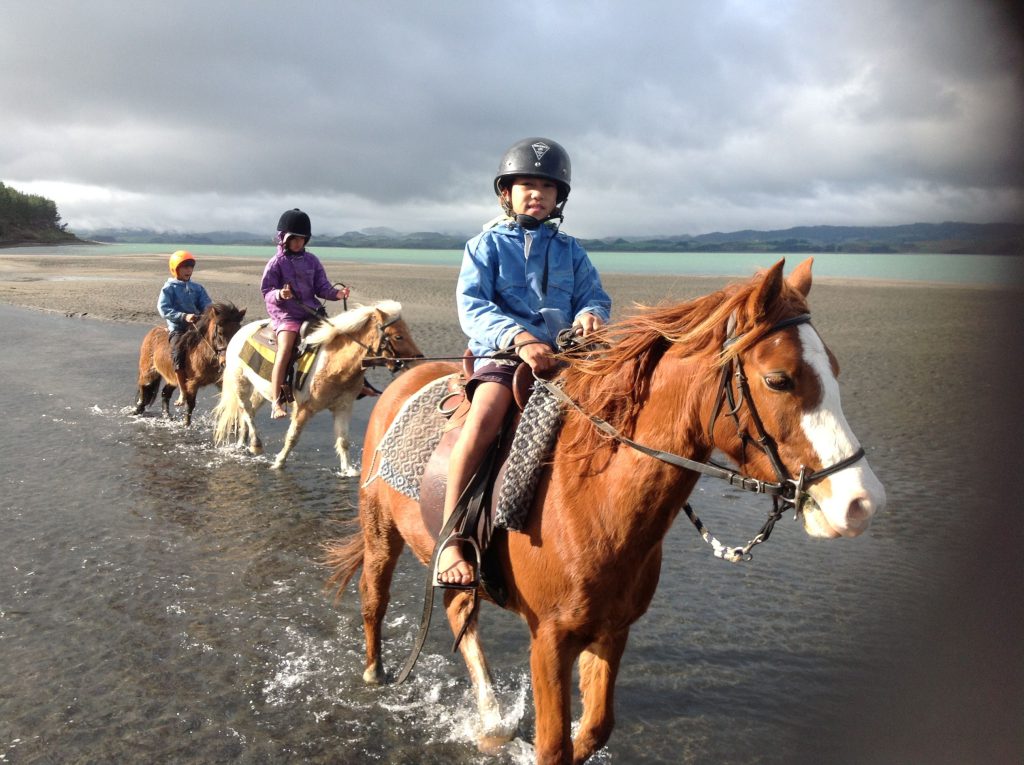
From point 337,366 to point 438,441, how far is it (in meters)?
5.40

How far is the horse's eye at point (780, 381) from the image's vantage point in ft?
7.82

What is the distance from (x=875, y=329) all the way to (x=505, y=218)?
18637 millimetres

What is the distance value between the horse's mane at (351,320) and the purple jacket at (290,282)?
0.38 metres

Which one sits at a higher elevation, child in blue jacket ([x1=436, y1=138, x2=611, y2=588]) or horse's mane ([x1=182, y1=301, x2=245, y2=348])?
child in blue jacket ([x1=436, y1=138, x2=611, y2=588])

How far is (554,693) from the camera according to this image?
3.02 m

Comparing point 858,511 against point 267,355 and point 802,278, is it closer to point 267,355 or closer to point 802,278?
point 802,278

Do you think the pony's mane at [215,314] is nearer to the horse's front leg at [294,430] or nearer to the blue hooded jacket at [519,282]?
the horse's front leg at [294,430]

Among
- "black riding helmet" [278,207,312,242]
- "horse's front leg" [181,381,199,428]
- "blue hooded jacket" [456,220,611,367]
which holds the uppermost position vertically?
"black riding helmet" [278,207,312,242]

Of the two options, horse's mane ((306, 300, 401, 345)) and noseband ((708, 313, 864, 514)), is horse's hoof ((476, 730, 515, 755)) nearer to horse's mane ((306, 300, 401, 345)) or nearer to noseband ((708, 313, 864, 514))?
noseband ((708, 313, 864, 514))

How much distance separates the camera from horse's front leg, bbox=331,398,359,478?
356 inches

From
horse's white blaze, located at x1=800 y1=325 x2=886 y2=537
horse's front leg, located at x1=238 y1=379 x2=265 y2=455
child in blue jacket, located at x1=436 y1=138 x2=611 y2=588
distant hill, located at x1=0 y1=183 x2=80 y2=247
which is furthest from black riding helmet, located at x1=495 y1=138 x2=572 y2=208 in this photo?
distant hill, located at x1=0 y1=183 x2=80 y2=247

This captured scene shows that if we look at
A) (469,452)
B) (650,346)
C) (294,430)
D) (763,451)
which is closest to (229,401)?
(294,430)

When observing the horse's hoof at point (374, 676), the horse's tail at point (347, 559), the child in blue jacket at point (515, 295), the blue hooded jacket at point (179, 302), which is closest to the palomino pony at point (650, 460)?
the child in blue jacket at point (515, 295)

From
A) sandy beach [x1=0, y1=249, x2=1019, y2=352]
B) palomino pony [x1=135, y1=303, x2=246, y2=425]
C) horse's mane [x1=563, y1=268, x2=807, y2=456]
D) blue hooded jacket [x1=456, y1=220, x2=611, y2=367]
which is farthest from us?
sandy beach [x1=0, y1=249, x2=1019, y2=352]
